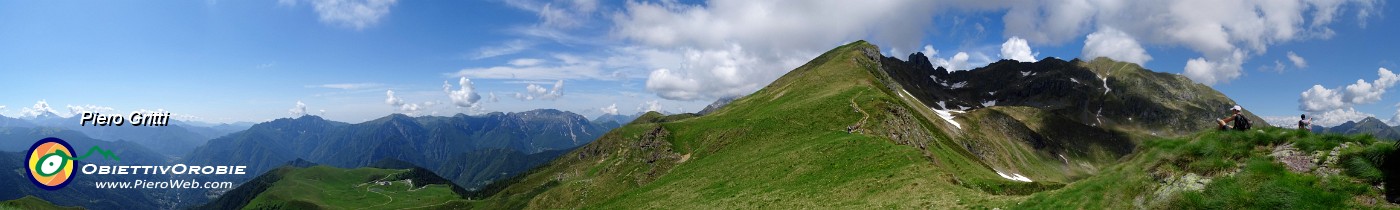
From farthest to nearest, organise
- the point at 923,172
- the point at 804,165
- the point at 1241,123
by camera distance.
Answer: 1. the point at 804,165
2. the point at 923,172
3. the point at 1241,123

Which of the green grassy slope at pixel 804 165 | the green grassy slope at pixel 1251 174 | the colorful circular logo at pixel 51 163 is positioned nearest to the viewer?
the green grassy slope at pixel 1251 174

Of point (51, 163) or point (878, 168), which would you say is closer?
point (878, 168)

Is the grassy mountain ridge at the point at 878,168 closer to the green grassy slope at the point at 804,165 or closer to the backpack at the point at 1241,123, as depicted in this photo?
the green grassy slope at the point at 804,165

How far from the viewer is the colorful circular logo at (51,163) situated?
61.5 meters

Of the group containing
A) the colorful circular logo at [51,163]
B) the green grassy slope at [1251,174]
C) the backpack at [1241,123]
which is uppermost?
the backpack at [1241,123]

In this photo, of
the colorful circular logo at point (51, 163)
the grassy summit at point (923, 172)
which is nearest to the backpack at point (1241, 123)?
the grassy summit at point (923, 172)

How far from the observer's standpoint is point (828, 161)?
6444 centimetres

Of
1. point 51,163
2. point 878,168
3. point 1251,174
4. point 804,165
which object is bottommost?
point 51,163

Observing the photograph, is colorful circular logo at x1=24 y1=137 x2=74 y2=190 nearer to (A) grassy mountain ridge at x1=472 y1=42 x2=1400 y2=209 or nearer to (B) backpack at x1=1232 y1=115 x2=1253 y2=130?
(A) grassy mountain ridge at x1=472 y1=42 x2=1400 y2=209

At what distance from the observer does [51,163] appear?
64.6 metres

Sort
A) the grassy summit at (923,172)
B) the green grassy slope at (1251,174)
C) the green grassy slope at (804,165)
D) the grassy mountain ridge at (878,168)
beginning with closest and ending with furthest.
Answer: the green grassy slope at (1251,174)
the grassy summit at (923,172)
the grassy mountain ridge at (878,168)
the green grassy slope at (804,165)

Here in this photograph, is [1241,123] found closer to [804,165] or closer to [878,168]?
[878,168]

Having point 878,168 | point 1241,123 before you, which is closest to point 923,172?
point 878,168

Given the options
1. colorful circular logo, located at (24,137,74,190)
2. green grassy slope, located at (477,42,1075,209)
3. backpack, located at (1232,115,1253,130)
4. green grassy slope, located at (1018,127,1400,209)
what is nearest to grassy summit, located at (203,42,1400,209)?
green grassy slope, located at (1018,127,1400,209)
